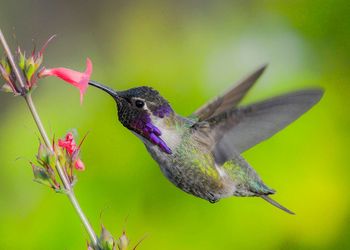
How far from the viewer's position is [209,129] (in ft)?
8.50

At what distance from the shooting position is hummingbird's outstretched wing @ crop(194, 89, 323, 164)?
2.32m

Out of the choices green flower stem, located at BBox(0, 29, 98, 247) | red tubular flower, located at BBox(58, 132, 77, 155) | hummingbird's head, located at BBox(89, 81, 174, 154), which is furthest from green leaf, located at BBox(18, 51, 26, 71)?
red tubular flower, located at BBox(58, 132, 77, 155)

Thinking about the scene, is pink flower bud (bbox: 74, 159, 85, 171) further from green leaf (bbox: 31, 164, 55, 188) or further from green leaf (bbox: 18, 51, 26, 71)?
green leaf (bbox: 18, 51, 26, 71)

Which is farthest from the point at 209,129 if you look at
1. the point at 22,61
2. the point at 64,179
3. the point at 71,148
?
the point at 22,61

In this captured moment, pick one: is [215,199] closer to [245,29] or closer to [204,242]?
[204,242]

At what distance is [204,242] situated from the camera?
5020 mm

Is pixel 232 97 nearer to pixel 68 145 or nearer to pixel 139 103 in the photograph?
pixel 139 103

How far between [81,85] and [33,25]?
22.0ft

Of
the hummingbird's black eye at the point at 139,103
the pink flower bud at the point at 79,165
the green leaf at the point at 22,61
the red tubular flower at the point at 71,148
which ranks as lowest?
the pink flower bud at the point at 79,165

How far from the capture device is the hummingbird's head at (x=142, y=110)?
2.16 meters

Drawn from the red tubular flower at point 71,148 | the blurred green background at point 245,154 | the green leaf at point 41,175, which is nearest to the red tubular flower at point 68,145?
the red tubular flower at point 71,148

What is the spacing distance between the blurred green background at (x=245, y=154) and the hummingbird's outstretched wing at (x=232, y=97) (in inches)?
56.1

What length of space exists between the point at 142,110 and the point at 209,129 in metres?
0.46

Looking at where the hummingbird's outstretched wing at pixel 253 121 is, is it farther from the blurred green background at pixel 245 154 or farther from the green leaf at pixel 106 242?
the blurred green background at pixel 245 154
